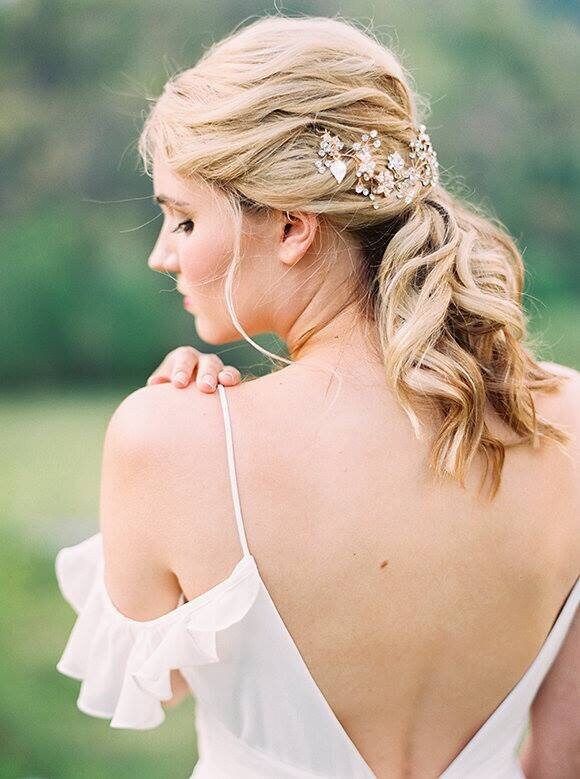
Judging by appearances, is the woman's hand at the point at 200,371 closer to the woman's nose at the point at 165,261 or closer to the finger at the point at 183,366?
the finger at the point at 183,366

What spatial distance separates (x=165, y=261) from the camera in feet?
4.47

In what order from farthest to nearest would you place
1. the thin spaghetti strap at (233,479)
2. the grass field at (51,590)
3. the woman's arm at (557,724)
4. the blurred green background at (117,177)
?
the blurred green background at (117,177) → the grass field at (51,590) → the woman's arm at (557,724) → the thin spaghetti strap at (233,479)

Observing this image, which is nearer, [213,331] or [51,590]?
[213,331]

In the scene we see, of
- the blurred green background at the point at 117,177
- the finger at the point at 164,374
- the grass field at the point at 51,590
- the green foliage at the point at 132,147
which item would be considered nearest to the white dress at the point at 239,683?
the finger at the point at 164,374

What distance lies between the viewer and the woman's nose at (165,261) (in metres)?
1.35

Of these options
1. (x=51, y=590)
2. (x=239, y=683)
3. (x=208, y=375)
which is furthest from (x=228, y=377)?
(x=51, y=590)

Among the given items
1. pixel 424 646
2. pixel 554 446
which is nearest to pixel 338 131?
pixel 554 446

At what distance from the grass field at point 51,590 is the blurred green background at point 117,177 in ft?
0.04

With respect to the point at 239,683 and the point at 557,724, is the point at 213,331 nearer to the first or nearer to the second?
the point at 239,683

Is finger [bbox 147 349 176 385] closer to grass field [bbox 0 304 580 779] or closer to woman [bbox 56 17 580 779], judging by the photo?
woman [bbox 56 17 580 779]

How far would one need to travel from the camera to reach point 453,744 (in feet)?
4.33

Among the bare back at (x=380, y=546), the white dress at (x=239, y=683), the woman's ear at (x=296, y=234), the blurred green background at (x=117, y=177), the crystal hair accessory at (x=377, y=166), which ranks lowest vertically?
the blurred green background at (x=117, y=177)

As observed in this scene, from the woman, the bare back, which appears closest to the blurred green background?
the woman

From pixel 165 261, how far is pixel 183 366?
23 cm
